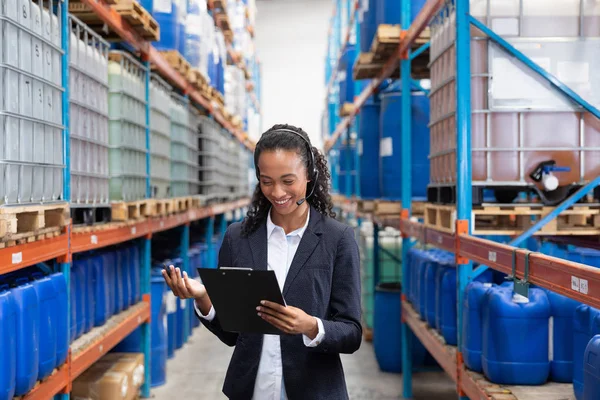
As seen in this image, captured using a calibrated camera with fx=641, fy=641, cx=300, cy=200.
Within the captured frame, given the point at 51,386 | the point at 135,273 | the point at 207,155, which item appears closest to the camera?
the point at 51,386

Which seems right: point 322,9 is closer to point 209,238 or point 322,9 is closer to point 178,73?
point 209,238

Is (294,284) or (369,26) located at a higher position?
(369,26)

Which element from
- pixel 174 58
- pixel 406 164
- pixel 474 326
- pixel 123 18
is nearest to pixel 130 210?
pixel 123 18

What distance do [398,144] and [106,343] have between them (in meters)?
3.50

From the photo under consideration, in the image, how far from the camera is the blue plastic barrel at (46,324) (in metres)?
3.17

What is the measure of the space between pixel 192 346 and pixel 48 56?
5391 mm

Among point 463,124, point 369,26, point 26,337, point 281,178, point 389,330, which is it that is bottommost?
point 389,330

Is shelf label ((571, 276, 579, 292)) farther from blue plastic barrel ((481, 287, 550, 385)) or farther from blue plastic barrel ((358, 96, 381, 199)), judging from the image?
blue plastic barrel ((358, 96, 381, 199))

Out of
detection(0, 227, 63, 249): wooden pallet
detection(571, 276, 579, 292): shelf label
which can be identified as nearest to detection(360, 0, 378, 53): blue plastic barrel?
detection(0, 227, 63, 249): wooden pallet

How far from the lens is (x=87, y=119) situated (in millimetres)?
4238

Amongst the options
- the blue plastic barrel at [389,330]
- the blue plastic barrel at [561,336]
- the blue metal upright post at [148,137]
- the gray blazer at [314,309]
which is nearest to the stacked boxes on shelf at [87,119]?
the blue metal upright post at [148,137]

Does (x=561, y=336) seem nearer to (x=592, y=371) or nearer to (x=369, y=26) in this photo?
(x=592, y=371)

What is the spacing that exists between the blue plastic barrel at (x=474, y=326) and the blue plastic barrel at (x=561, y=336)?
0.38 m

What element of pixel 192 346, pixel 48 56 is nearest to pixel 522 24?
pixel 48 56
